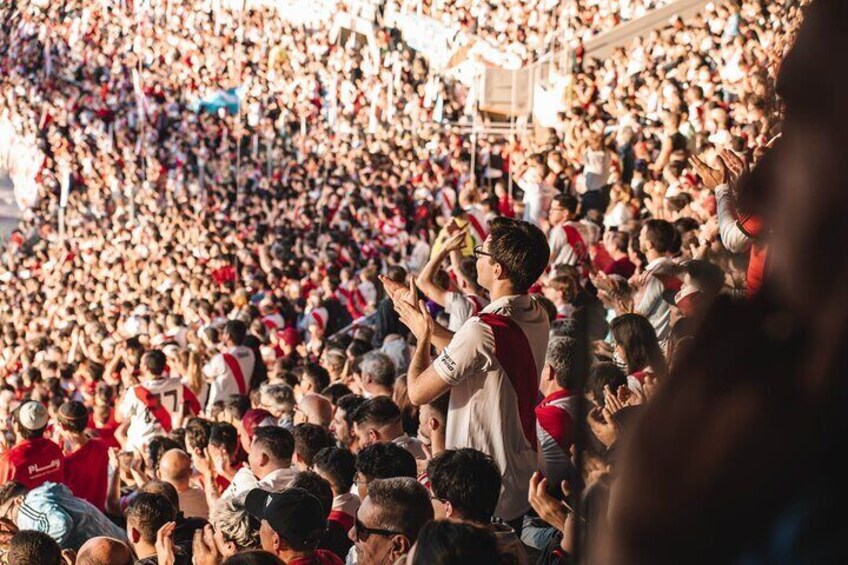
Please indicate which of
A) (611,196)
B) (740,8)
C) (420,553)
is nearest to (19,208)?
(740,8)

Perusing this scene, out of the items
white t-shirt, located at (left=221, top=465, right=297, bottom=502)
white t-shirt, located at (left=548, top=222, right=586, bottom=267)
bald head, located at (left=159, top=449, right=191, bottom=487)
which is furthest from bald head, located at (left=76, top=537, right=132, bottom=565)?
white t-shirt, located at (left=548, top=222, right=586, bottom=267)

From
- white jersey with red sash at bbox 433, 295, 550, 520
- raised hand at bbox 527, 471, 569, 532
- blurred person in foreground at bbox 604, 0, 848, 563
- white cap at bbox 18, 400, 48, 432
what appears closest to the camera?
blurred person in foreground at bbox 604, 0, 848, 563

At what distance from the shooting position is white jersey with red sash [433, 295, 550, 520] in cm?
434

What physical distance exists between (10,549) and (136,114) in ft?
100

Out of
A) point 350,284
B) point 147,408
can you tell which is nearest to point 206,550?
point 147,408

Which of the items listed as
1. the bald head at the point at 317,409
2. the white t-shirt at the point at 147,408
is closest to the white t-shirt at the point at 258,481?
the bald head at the point at 317,409

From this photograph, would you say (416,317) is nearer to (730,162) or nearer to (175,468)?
(730,162)

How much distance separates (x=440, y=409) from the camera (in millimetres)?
5270

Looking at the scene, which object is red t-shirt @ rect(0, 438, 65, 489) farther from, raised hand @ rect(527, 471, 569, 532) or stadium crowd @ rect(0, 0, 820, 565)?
raised hand @ rect(527, 471, 569, 532)

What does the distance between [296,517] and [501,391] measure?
81 cm

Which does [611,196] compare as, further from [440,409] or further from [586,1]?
[586,1]

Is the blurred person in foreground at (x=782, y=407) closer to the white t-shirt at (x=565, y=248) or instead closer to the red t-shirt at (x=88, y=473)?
the red t-shirt at (x=88, y=473)

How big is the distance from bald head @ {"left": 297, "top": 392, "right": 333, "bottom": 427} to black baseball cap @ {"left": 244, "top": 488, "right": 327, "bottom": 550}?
2887 mm

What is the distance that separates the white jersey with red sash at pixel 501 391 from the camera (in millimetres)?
Answer: 4344
